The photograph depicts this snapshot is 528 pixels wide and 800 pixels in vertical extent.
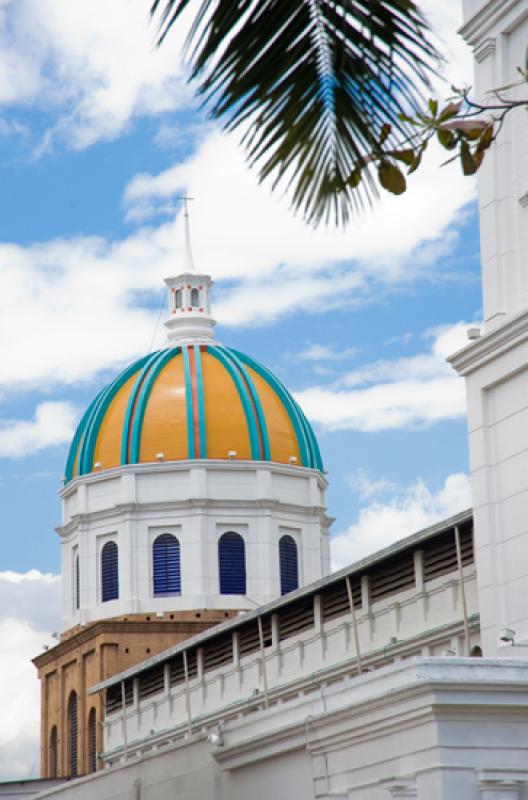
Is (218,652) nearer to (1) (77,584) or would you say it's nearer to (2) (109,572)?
(2) (109,572)

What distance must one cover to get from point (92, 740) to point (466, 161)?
5757 centimetres

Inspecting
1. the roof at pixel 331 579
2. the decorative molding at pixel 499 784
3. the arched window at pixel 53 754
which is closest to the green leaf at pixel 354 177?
the decorative molding at pixel 499 784

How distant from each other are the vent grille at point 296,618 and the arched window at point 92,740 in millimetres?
22081

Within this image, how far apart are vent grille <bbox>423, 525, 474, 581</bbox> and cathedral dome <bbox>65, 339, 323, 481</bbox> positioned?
105ft

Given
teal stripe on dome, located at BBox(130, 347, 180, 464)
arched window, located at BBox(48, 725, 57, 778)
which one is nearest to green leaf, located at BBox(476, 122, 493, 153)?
teal stripe on dome, located at BBox(130, 347, 180, 464)

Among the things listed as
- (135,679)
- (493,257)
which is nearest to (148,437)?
(135,679)

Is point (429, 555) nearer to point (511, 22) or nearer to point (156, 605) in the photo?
point (511, 22)

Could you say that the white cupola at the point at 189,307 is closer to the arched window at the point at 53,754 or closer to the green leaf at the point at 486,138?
the arched window at the point at 53,754

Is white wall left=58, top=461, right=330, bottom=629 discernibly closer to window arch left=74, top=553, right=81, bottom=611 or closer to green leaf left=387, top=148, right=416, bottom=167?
window arch left=74, top=553, right=81, bottom=611

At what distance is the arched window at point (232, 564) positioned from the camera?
6612 centimetres

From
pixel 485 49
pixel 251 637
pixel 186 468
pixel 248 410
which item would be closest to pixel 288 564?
pixel 186 468

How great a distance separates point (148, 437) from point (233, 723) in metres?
40.9

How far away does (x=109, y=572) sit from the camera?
219ft

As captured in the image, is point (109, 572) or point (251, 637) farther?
point (109, 572)
